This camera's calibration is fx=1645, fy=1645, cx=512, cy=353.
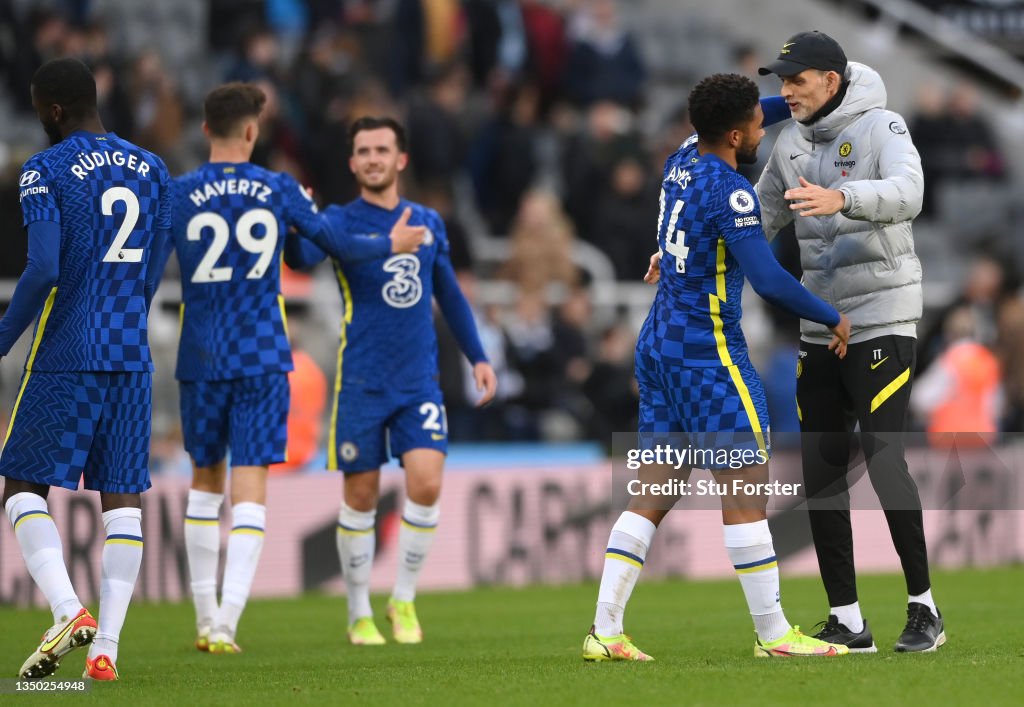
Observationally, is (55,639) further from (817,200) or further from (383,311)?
(817,200)

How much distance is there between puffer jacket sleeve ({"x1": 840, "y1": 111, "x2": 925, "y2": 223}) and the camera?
6.70 m

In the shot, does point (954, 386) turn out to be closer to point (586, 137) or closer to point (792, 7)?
point (586, 137)

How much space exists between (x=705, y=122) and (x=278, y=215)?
2447 mm

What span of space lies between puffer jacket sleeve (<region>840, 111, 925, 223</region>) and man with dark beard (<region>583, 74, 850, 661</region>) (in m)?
0.42

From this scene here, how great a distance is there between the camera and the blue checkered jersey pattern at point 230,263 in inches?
317

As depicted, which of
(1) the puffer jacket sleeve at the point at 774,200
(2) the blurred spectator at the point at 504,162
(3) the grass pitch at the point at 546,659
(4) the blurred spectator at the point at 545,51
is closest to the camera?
(3) the grass pitch at the point at 546,659

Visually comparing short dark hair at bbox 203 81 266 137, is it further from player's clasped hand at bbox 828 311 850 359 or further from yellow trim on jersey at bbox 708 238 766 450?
player's clasped hand at bbox 828 311 850 359

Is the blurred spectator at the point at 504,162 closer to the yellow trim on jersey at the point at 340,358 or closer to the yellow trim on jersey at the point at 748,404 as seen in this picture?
the yellow trim on jersey at the point at 340,358

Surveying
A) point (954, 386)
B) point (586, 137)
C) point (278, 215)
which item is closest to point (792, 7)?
point (586, 137)

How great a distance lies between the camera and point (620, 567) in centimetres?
674

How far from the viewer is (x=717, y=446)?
663 centimetres

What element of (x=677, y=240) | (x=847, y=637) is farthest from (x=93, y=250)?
(x=847, y=637)

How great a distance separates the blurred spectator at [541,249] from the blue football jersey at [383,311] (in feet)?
19.5

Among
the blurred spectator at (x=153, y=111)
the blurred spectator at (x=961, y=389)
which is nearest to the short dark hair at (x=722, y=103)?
the blurred spectator at (x=961, y=389)
